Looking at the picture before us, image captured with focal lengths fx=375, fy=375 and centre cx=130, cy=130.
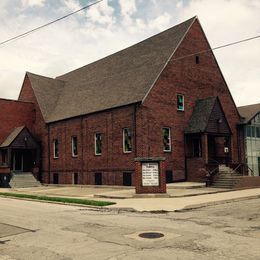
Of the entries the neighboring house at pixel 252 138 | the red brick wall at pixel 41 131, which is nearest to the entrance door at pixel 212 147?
the neighboring house at pixel 252 138

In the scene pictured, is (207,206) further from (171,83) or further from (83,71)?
(83,71)

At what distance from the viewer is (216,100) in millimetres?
31391

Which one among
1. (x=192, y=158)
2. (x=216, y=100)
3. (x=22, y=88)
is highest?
(x=22, y=88)

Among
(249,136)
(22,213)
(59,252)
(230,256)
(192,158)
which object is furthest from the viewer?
(249,136)

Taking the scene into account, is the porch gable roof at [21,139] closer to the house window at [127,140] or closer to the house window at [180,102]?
the house window at [127,140]

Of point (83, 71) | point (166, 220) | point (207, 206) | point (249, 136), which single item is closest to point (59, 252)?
point (166, 220)

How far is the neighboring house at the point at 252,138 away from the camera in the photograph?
36.5m

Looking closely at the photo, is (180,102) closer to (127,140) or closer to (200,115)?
(200,115)

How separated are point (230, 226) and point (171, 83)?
20.7 meters

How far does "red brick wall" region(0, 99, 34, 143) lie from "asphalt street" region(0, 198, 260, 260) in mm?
26334

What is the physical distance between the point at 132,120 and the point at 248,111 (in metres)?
15.4

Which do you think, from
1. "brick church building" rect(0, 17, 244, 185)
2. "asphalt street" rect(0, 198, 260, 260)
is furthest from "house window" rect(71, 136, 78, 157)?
"asphalt street" rect(0, 198, 260, 260)

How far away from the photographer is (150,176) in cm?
2214

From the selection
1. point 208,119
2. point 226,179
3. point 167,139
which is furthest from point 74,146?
point 226,179
